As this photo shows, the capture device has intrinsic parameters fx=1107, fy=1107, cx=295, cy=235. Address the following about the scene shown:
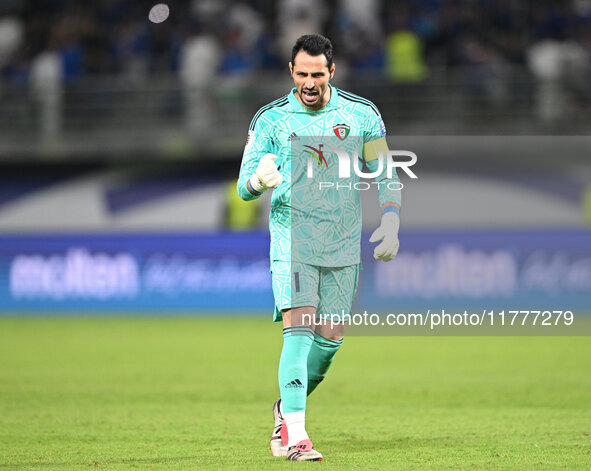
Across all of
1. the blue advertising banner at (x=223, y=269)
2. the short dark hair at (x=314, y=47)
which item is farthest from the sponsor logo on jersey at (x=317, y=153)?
the blue advertising banner at (x=223, y=269)

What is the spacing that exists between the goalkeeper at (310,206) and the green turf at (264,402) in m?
0.60

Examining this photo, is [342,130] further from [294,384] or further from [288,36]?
[288,36]

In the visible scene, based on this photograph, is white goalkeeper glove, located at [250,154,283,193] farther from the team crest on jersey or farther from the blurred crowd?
the blurred crowd

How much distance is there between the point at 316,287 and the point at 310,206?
496 mm

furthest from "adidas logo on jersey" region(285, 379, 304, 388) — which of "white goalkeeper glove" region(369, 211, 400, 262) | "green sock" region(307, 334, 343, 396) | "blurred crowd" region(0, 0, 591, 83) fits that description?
"blurred crowd" region(0, 0, 591, 83)

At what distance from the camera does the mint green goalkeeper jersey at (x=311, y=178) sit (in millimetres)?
6652

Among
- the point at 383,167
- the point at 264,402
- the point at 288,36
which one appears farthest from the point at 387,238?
the point at 288,36

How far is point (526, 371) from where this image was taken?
38.3 feet

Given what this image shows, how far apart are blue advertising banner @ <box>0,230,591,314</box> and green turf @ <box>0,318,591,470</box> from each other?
5.22 feet

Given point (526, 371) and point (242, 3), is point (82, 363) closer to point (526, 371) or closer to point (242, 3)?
point (526, 371)

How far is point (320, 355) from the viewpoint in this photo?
6.93 meters

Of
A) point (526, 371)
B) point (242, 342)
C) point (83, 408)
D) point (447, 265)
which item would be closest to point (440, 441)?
point (83, 408)

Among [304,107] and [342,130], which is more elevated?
[304,107]

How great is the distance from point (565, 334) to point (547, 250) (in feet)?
6.00
